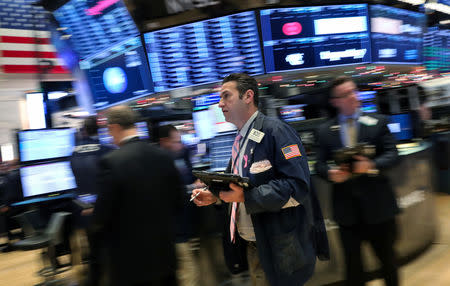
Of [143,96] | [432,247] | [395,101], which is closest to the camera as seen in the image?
[143,96]

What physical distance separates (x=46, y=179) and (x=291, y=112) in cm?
330

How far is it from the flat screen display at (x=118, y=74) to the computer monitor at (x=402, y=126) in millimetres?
5342

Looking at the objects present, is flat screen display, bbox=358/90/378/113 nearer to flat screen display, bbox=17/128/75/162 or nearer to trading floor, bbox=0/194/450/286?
trading floor, bbox=0/194/450/286

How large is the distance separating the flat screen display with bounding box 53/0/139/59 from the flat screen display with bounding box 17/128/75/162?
144cm

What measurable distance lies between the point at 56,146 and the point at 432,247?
15.7 ft

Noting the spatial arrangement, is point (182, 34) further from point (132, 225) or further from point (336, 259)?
point (336, 259)

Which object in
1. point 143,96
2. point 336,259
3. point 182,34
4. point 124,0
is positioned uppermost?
point 124,0

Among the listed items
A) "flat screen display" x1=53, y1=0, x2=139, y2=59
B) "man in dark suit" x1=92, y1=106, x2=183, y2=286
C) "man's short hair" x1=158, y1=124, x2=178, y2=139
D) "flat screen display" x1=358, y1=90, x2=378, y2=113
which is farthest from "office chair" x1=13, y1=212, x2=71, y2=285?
"flat screen display" x1=358, y1=90, x2=378, y2=113

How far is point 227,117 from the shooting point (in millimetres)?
1835

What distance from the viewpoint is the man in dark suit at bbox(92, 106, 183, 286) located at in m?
2.05

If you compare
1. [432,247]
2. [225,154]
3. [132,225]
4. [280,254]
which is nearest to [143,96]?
[225,154]

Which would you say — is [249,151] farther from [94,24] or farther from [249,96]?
[94,24]

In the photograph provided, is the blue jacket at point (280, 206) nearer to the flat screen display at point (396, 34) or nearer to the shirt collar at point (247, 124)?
the shirt collar at point (247, 124)

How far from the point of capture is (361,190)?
227 cm
